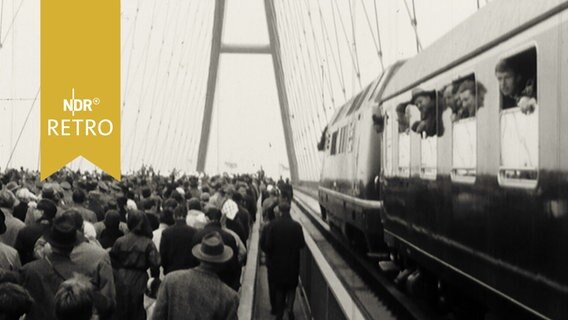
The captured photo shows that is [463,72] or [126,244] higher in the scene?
[463,72]

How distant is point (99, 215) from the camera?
11852mm

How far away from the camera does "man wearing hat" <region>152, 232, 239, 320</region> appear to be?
5.76m

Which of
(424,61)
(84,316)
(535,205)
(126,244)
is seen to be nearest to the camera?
(84,316)

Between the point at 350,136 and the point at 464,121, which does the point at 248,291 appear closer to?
the point at 464,121

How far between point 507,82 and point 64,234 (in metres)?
3.13

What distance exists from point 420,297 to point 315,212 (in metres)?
23.7

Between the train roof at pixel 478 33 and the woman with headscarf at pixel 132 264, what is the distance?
9.86ft

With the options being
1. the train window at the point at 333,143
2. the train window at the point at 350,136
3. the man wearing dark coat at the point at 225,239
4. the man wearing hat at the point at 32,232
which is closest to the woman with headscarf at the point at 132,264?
the man wearing dark coat at the point at 225,239

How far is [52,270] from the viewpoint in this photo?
5.89 metres

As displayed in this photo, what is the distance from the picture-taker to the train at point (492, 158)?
561cm

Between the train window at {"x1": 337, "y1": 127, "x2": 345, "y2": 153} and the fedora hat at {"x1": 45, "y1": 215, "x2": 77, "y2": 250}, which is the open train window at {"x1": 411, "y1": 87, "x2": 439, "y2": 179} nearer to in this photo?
the fedora hat at {"x1": 45, "y1": 215, "x2": 77, "y2": 250}

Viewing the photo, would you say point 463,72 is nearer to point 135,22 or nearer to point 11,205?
point 11,205

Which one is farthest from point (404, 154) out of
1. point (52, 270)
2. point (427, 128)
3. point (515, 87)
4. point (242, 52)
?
point (242, 52)

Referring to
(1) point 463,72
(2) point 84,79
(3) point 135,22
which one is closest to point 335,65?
(3) point 135,22
